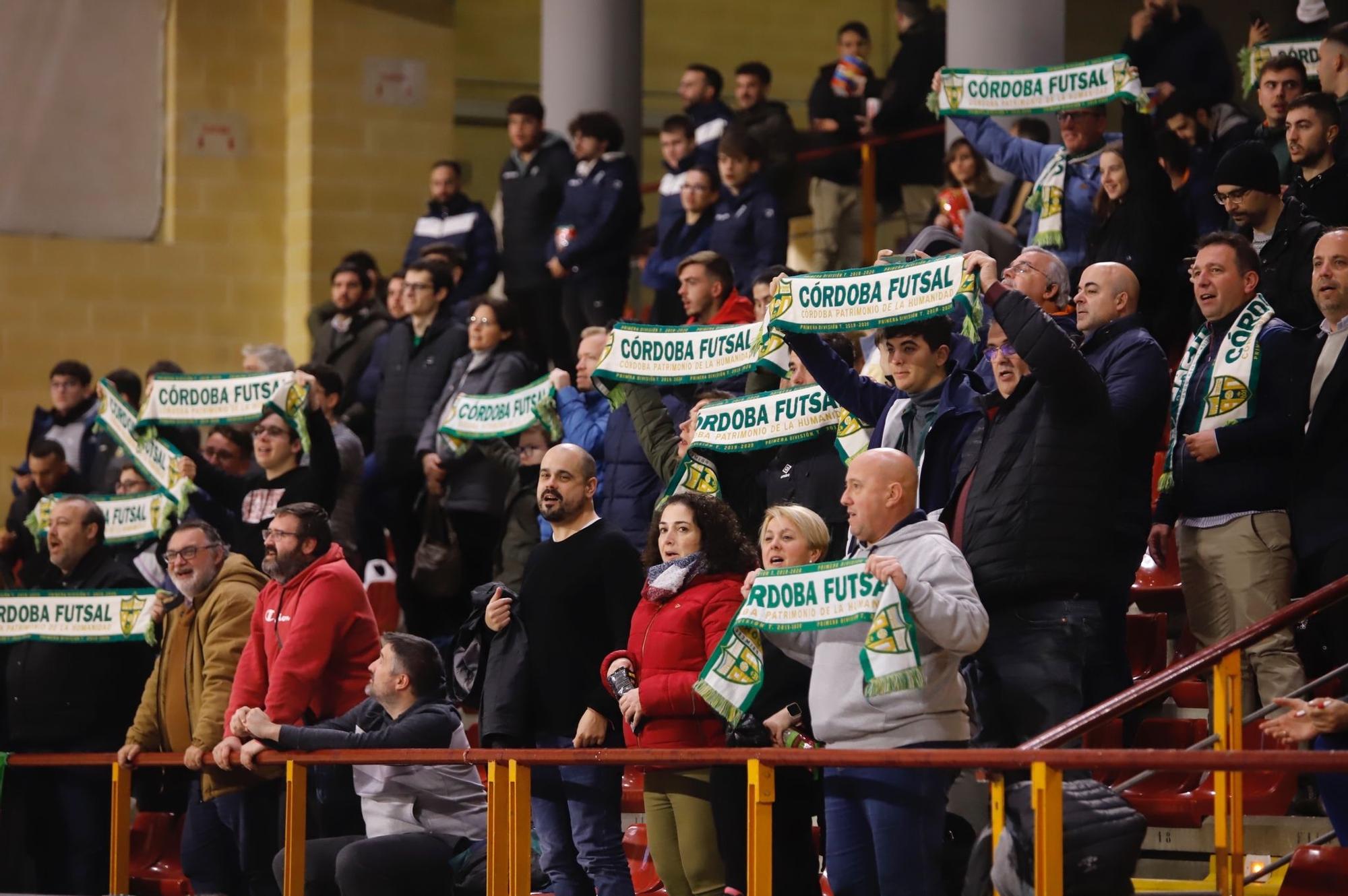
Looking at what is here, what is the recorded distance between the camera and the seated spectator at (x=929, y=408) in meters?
6.44

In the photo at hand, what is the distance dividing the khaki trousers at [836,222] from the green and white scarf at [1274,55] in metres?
3.24

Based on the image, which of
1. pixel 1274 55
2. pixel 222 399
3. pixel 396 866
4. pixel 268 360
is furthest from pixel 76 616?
pixel 1274 55

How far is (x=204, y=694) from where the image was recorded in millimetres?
8180

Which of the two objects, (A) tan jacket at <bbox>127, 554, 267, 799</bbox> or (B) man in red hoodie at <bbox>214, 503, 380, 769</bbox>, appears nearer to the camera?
A: (B) man in red hoodie at <bbox>214, 503, 380, 769</bbox>

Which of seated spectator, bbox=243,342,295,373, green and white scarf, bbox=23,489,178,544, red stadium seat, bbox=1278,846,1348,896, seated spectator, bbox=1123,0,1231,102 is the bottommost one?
red stadium seat, bbox=1278,846,1348,896

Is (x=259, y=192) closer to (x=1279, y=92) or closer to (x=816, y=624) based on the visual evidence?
(x=1279, y=92)

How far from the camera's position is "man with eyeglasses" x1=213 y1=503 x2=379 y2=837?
771 centimetres

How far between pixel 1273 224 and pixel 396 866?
3.99m

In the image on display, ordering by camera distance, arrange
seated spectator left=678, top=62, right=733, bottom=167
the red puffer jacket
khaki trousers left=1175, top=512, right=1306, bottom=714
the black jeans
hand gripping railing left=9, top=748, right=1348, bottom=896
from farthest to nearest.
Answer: seated spectator left=678, top=62, right=733, bottom=167 < the black jeans < khaki trousers left=1175, top=512, right=1306, bottom=714 < the red puffer jacket < hand gripping railing left=9, top=748, right=1348, bottom=896

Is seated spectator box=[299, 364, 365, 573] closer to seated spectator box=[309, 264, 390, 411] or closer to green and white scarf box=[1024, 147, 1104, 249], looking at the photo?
seated spectator box=[309, 264, 390, 411]

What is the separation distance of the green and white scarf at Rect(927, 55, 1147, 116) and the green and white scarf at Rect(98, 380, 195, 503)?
365 centimetres

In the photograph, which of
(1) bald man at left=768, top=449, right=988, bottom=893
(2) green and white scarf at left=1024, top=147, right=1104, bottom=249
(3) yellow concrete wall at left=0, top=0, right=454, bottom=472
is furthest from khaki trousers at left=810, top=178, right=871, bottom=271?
(1) bald man at left=768, top=449, right=988, bottom=893

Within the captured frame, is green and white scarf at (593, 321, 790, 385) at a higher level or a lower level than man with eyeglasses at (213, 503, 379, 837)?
higher

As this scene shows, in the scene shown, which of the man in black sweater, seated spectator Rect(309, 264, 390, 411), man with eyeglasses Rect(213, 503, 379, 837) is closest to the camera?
the man in black sweater
